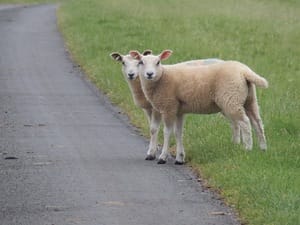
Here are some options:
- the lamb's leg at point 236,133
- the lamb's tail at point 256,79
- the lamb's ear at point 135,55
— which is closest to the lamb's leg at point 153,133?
the lamb's ear at point 135,55

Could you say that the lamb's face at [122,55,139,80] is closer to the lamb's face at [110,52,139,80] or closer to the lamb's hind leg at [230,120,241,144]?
the lamb's face at [110,52,139,80]

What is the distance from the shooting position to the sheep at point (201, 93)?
9836mm

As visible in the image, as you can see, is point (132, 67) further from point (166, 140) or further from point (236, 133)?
point (236, 133)

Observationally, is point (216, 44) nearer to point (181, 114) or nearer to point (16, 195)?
point (181, 114)

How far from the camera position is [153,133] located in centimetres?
1028

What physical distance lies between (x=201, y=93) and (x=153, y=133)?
0.75 m

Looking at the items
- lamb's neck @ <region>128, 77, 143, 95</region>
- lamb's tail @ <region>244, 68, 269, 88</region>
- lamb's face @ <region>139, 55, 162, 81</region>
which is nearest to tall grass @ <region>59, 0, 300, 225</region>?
lamb's tail @ <region>244, 68, 269, 88</region>

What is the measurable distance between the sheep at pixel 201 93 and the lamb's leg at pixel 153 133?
0.70 ft

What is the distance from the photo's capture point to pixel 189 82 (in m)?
10.1

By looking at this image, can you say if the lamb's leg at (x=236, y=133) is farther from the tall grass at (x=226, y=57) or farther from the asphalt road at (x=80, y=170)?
the asphalt road at (x=80, y=170)

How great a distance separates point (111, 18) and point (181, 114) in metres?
18.1

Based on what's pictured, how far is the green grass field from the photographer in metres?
8.08

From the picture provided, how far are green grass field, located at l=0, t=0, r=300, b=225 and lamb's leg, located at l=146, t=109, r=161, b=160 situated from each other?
44 cm

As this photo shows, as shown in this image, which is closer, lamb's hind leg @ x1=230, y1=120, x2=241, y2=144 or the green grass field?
the green grass field
